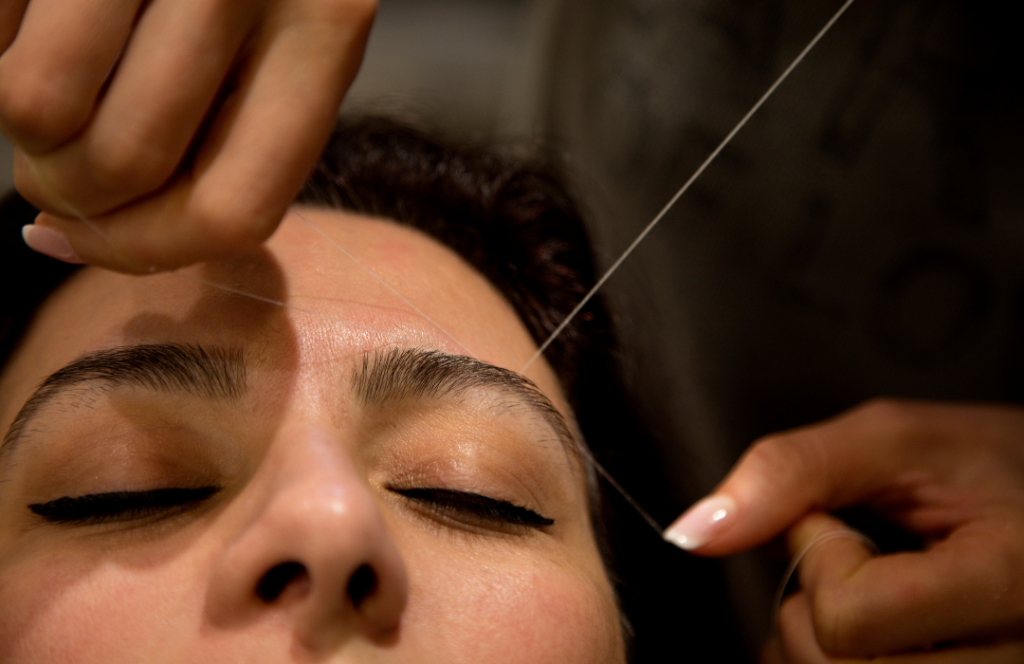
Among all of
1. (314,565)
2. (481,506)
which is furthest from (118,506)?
(481,506)

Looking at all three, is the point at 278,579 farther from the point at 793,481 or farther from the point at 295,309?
the point at 793,481

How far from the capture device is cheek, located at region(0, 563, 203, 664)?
1.60 ft

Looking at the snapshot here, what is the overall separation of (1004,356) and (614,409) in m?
0.73

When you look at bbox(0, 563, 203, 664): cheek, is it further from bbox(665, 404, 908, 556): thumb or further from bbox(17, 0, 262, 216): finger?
bbox(665, 404, 908, 556): thumb

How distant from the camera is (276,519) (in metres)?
0.49

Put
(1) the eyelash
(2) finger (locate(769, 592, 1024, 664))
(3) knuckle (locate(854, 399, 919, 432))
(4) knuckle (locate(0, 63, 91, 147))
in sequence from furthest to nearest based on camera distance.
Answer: (3) knuckle (locate(854, 399, 919, 432)) < (2) finger (locate(769, 592, 1024, 664)) < (1) the eyelash < (4) knuckle (locate(0, 63, 91, 147))

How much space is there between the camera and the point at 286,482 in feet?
1.69

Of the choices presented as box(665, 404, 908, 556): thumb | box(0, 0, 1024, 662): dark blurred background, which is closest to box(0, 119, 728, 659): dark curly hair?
box(0, 0, 1024, 662): dark blurred background

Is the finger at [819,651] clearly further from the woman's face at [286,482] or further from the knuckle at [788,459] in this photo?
the woman's face at [286,482]

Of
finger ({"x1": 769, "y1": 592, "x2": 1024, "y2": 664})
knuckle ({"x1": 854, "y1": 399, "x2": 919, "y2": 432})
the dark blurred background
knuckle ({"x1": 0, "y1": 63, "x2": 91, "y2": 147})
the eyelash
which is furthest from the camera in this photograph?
the dark blurred background

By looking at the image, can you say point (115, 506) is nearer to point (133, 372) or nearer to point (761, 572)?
point (133, 372)

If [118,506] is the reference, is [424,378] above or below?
above

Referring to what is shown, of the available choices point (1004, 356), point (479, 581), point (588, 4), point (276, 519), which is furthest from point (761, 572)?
point (588, 4)

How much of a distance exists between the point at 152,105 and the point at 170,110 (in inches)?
0.5
